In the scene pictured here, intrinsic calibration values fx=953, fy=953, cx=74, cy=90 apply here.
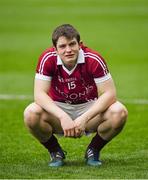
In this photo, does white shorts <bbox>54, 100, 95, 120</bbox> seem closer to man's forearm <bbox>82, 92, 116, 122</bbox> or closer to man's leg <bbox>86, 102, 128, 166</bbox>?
man's leg <bbox>86, 102, 128, 166</bbox>

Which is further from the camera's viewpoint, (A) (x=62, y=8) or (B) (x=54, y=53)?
(A) (x=62, y=8)

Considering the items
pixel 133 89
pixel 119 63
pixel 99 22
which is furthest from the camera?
pixel 99 22

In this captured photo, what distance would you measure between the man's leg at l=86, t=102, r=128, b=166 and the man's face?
696 millimetres

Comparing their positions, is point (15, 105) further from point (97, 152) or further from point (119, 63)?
point (119, 63)

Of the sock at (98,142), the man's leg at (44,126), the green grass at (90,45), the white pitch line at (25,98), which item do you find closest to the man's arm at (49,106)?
the man's leg at (44,126)

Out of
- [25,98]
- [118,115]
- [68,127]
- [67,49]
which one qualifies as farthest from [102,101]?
[25,98]

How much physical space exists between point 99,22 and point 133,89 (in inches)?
651

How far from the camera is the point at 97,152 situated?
35.2 ft

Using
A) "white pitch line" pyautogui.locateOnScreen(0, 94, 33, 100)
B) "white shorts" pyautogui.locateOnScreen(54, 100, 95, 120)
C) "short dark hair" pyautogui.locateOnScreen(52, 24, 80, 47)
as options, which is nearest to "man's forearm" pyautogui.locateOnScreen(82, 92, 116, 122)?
"white shorts" pyautogui.locateOnScreen(54, 100, 95, 120)

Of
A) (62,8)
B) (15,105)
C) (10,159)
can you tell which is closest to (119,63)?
(15,105)

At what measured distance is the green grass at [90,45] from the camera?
10.4 metres

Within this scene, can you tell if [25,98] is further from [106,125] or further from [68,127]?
[68,127]

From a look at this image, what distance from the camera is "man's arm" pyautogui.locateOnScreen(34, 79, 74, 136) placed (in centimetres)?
1005

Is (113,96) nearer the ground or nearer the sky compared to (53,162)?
nearer the sky
